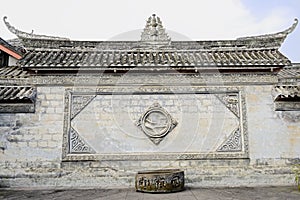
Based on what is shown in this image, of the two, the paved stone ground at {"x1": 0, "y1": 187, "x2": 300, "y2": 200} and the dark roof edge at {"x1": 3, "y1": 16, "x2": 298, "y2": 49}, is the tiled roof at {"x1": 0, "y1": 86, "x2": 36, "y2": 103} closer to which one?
the dark roof edge at {"x1": 3, "y1": 16, "x2": 298, "y2": 49}

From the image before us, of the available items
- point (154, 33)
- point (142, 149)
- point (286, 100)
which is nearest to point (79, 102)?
point (142, 149)

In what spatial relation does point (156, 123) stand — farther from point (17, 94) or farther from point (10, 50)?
point (10, 50)

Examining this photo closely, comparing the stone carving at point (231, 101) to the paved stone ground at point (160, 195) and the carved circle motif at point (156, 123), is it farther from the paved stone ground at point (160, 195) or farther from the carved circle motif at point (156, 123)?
the paved stone ground at point (160, 195)

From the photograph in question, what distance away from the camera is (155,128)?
764cm

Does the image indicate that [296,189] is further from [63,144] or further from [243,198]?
[63,144]

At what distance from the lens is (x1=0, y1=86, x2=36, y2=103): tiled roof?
24.8 ft

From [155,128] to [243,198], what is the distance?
9.56ft

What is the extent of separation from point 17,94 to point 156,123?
13.3ft

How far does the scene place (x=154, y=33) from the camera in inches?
402

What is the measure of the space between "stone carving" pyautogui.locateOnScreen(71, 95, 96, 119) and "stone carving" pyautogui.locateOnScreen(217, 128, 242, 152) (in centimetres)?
391

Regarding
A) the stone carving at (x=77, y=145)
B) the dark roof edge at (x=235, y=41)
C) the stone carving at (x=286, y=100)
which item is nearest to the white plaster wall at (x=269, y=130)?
the stone carving at (x=286, y=100)

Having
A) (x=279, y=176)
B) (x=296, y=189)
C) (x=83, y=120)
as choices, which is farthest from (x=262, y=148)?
(x=83, y=120)

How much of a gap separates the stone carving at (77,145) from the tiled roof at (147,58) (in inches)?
76.2

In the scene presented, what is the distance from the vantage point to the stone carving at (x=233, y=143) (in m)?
7.64
